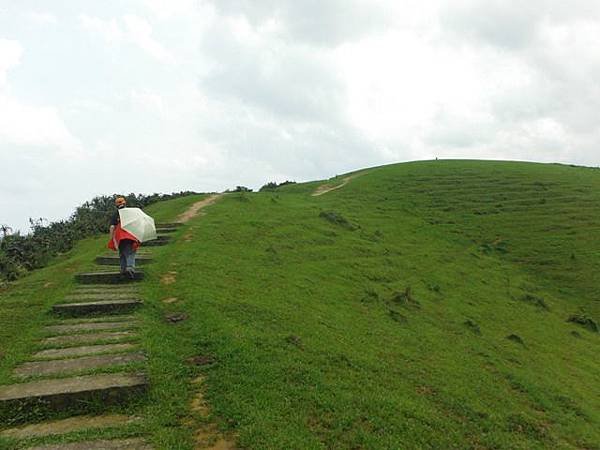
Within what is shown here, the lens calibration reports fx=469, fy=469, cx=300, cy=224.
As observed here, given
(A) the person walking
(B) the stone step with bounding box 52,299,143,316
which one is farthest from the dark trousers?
(B) the stone step with bounding box 52,299,143,316

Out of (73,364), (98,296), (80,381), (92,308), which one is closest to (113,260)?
(98,296)

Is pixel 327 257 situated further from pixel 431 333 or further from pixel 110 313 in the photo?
pixel 110 313

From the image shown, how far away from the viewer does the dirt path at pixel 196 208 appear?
2440cm

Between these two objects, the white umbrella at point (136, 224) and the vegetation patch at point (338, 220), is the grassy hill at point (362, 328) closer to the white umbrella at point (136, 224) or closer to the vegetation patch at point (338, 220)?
the vegetation patch at point (338, 220)

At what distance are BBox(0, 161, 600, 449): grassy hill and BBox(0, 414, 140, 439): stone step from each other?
1.07 ft

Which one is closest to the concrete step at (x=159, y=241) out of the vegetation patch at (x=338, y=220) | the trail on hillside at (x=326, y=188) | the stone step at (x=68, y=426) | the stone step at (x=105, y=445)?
the vegetation patch at (x=338, y=220)

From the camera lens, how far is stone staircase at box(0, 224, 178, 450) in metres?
6.67

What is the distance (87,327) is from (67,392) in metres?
3.17

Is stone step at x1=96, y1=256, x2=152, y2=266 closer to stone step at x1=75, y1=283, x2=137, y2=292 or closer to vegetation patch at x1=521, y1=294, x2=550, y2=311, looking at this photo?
stone step at x1=75, y1=283, x2=137, y2=292

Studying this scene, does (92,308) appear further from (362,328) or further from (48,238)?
(48,238)

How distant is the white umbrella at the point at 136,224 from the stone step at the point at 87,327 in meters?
3.55

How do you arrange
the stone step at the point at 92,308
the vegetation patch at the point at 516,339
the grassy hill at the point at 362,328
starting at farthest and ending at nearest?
the vegetation patch at the point at 516,339, the stone step at the point at 92,308, the grassy hill at the point at 362,328

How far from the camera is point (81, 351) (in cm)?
877

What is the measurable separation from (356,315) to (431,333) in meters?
2.17
